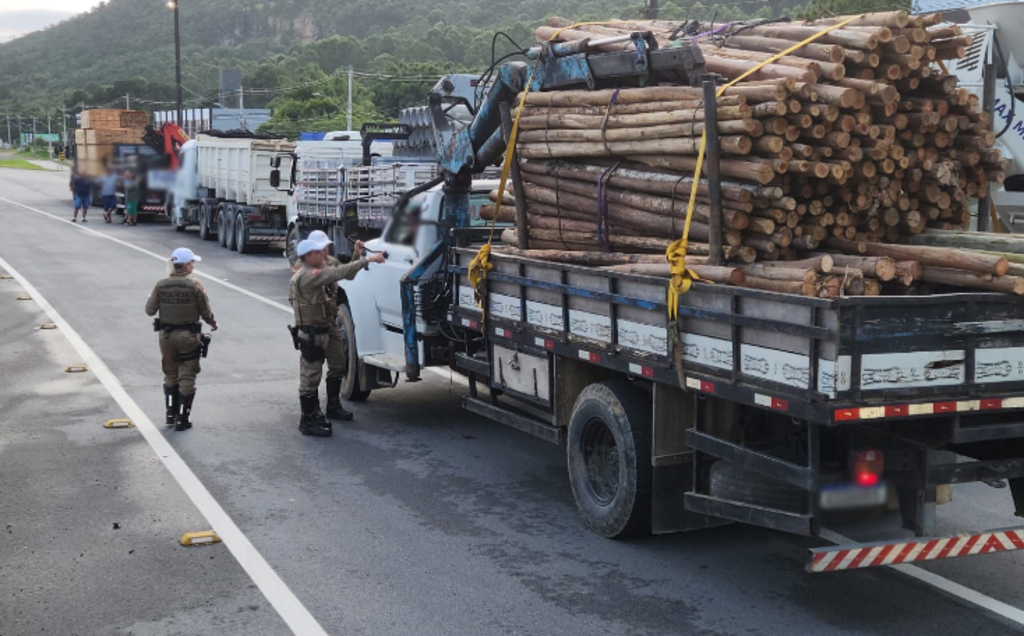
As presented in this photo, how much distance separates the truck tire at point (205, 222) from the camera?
31.8 m

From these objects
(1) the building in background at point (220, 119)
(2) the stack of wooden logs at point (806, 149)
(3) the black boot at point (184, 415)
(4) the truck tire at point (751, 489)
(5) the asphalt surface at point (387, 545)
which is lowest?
(5) the asphalt surface at point (387, 545)

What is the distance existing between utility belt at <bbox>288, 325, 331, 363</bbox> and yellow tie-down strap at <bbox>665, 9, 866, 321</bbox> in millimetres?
4285

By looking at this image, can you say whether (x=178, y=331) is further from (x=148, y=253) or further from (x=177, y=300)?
(x=148, y=253)

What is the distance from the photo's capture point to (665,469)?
289 inches

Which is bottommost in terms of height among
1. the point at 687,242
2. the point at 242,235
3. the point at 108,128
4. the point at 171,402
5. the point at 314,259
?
the point at 171,402

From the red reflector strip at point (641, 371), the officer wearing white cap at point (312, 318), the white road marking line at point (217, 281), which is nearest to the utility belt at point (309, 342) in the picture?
the officer wearing white cap at point (312, 318)

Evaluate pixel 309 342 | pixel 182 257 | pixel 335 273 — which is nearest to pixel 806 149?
pixel 335 273

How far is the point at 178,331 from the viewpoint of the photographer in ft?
36.2

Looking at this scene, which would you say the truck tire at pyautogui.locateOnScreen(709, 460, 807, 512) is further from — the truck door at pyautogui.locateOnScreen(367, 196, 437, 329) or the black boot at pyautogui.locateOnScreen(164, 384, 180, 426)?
the black boot at pyautogui.locateOnScreen(164, 384, 180, 426)

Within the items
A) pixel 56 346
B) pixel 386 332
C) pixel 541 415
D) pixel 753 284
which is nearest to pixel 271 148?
pixel 56 346

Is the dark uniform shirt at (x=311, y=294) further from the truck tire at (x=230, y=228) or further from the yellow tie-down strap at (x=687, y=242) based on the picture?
the truck tire at (x=230, y=228)

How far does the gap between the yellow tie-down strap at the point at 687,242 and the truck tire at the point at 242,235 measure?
72.7 feet

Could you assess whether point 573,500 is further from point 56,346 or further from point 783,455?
point 56,346

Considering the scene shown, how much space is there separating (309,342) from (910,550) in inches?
238
